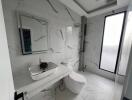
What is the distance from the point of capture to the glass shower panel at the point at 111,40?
1.87 meters

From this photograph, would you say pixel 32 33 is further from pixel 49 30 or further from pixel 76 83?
pixel 76 83

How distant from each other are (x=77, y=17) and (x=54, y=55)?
1.49 meters

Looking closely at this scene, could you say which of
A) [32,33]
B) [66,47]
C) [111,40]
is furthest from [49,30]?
[111,40]

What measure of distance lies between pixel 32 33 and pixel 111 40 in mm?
2184

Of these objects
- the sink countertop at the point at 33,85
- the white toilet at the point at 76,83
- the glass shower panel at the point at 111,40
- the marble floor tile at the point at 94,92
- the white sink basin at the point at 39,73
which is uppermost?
the glass shower panel at the point at 111,40

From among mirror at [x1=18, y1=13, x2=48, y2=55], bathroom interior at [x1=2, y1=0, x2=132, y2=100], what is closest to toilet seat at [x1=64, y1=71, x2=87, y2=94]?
bathroom interior at [x1=2, y1=0, x2=132, y2=100]

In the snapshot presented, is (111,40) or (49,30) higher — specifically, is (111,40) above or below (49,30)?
below

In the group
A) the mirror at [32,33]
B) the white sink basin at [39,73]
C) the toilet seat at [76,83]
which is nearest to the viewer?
the white sink basin at [39,73]

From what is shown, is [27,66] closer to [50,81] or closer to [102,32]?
[50,81]

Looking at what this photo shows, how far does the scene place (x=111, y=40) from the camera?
206 centimetres

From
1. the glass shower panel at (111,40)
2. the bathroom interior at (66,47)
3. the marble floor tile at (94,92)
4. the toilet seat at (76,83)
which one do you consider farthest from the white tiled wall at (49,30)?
the glass shower panel at (111,40)

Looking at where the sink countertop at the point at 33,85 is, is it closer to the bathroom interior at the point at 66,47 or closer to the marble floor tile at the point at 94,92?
the bathroom interior at the point at 66,47

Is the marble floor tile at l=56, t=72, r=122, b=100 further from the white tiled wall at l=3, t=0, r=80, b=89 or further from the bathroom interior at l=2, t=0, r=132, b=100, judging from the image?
the white tiled wall at l=3, t=0, r=80, b=89

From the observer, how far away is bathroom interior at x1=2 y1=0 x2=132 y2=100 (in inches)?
40.2
